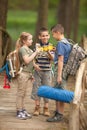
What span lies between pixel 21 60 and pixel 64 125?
131 centimetres

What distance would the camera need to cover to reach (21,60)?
9.36 meters

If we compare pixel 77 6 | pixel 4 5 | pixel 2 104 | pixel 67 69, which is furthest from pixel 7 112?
pixel 77 6

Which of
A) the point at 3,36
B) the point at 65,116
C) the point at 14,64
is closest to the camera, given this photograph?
the point at 14,64

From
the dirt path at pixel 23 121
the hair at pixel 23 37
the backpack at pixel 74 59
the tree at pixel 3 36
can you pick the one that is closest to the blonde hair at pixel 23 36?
the hair at pixel 23 37

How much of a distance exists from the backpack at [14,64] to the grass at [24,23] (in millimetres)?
24522

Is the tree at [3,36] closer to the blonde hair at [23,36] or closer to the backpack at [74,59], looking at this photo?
the blonde hair at [23,36]

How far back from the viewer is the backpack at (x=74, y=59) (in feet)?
28.9

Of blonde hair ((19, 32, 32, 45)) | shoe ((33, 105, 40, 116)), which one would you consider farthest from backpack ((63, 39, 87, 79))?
shoe ((33, 105, 40, 116))

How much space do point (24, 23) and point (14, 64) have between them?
48686 mm

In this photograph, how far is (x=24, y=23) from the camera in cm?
5778

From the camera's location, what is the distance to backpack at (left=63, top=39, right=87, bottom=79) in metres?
8.81

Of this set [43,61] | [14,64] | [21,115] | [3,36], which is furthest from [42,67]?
[3,36]

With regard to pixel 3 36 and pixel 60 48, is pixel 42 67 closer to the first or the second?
pixel 60 48

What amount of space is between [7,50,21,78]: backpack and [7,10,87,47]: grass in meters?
24.5
